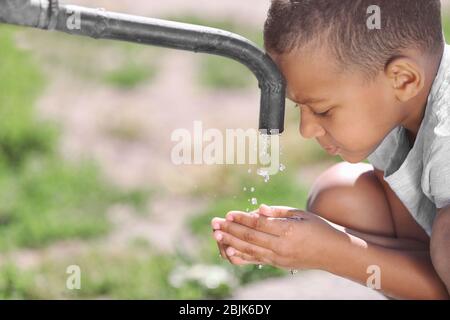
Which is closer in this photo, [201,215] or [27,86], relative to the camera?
[201,215]

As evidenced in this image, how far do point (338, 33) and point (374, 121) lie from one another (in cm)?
20

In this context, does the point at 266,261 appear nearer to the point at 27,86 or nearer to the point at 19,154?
the point at 19,154

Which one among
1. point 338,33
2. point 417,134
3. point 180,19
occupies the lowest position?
point 417,134

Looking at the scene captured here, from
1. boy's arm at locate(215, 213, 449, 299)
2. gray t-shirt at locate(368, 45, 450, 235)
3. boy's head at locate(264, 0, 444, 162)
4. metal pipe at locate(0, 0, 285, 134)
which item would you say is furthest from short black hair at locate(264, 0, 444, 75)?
boy's arm at locate(215, 213, 449, 299)

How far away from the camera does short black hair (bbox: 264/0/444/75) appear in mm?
1921

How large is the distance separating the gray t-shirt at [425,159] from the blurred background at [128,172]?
37cm

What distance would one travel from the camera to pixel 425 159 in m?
2.01

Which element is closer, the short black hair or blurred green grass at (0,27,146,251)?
the short black hair

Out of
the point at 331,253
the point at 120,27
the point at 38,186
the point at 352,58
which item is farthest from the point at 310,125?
the point at 38,186

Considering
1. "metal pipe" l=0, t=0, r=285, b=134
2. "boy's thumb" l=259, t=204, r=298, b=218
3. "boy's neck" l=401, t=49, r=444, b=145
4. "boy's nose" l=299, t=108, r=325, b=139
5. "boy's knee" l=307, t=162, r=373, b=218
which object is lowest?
"boy's thumb" l=259, t=204, r=298, b=218

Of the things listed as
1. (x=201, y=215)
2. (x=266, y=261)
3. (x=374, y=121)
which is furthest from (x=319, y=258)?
(x=201, y=215)

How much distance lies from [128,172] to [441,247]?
5.13 ft

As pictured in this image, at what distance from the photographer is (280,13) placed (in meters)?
1.94

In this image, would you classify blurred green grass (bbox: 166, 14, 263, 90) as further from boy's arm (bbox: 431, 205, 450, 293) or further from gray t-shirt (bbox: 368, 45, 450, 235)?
boy's arm (bbox: 431, 205, 450, 293)
